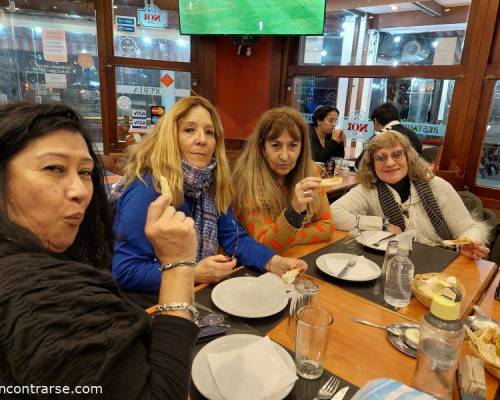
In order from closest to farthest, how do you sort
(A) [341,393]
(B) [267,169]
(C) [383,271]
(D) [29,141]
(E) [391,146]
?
(D) [29,141] < (A) [341,393] < (C) [383,271] < (B) [267,169] < (E) [391,146]

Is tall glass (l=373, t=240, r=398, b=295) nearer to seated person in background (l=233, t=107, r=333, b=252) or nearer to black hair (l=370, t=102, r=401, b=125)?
seated person in background (l=233, t=107, r=333, b=252)

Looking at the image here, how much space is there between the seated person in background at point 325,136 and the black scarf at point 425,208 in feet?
6.40

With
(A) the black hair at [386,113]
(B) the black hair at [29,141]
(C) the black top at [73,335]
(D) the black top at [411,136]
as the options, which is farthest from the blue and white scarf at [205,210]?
(A) the black hair at [386,113]

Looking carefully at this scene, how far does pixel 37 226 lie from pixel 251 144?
1355mm

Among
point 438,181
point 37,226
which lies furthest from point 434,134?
point 37,226

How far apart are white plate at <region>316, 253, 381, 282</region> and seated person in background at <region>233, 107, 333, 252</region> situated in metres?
0.24

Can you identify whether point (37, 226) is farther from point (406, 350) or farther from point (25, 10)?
point (25, 10)

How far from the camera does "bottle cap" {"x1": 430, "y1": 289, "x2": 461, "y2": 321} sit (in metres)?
0.73

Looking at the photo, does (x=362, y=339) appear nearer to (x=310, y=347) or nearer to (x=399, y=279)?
(x=310, y=347)

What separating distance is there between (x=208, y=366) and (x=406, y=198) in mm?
1740

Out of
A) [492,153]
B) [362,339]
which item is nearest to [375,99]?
[492,153]

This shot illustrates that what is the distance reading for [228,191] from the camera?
170 centimetres

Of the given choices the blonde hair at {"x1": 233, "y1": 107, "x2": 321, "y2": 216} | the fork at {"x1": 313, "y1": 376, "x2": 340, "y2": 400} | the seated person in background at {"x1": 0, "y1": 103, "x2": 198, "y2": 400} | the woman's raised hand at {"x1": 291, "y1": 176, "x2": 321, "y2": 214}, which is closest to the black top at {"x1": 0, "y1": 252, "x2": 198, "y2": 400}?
the seated person in background at {"x1": 0, "y1": 103, "x2": 198, "y2": 400}

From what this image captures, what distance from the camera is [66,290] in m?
0.57
